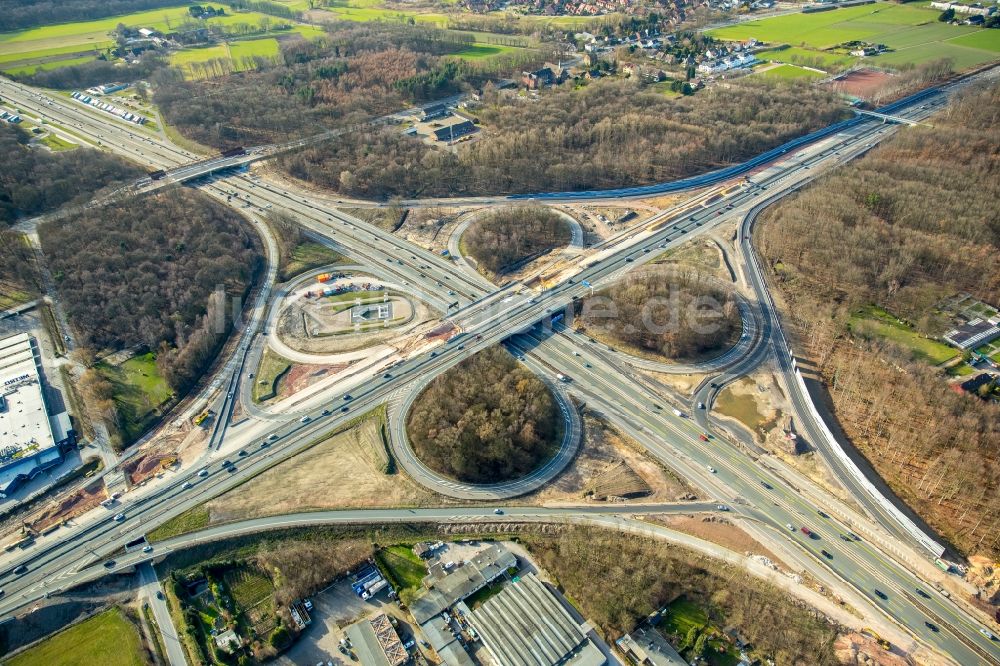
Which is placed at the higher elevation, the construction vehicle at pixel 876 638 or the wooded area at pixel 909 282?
the wooded area at pixel 909 282

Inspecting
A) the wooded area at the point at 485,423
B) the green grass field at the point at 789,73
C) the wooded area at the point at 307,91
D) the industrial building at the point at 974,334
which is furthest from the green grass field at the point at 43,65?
the industrial building at the point at 974,334

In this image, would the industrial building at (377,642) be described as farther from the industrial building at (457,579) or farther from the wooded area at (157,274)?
the wooded area at (157,274)

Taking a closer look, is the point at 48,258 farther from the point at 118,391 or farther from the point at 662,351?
the point at 662,351

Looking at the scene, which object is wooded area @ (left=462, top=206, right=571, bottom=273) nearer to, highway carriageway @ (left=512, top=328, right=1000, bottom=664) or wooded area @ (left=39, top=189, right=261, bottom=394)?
highway carriageway @ (left=512, top=328, right=1000, bottom=664)

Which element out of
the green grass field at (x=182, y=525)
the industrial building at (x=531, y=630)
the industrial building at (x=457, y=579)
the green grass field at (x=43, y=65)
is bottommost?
the industrial building at (x=531, y=630)

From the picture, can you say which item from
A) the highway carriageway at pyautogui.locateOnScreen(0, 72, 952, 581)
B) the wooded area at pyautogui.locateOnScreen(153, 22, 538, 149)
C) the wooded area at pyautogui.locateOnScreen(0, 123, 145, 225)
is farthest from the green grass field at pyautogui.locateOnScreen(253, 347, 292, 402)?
the wooded area at pyautogui.locateOnScreen(153, 22, 538, 149)
